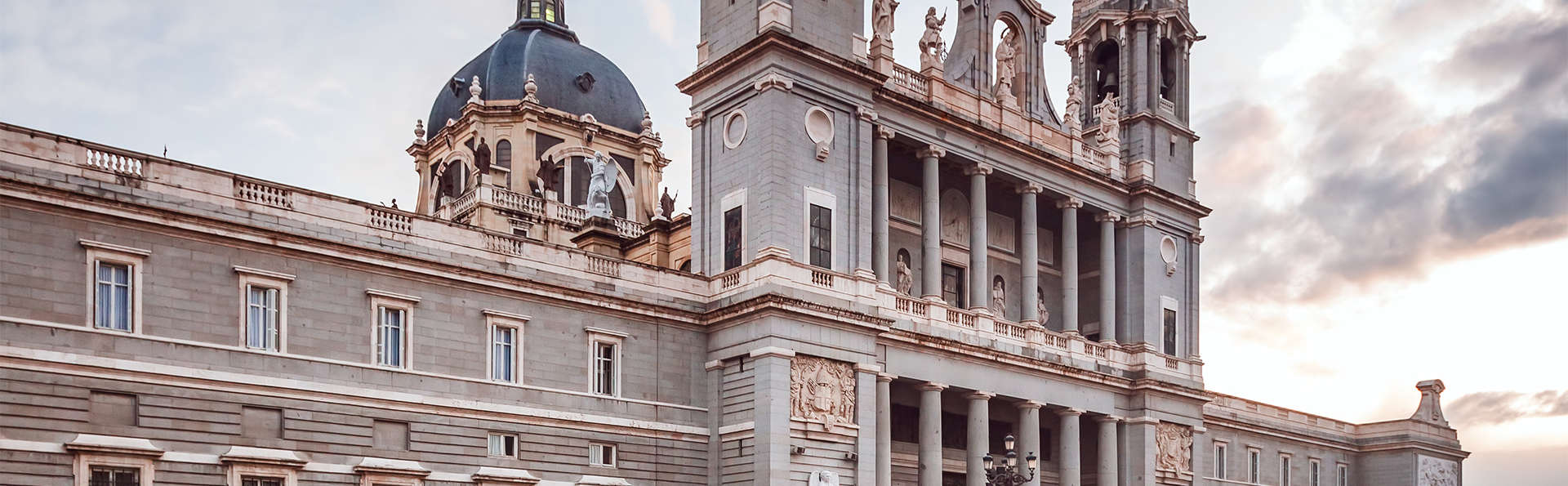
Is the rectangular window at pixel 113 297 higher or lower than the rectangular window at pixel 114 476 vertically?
higher

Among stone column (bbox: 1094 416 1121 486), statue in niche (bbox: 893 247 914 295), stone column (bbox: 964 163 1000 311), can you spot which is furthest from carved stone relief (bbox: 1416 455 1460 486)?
statue in niche (bbox: 893 247 914 295)

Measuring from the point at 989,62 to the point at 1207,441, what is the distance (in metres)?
18.9

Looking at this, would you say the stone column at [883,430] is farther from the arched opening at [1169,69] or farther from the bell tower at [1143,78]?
the arched opening at [1169,69]

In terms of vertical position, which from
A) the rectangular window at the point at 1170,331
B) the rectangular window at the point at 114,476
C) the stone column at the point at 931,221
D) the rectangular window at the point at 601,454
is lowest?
the rectangular window at the point at 114,476

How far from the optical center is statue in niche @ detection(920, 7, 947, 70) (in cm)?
4591

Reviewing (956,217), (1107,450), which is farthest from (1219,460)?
(956,217)

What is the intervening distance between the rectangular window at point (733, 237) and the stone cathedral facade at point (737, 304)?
8cm

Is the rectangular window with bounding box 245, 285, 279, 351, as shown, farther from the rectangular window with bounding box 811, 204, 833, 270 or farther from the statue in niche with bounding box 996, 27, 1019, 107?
the statue in niche with bounding box 996, 27, 1019, 107

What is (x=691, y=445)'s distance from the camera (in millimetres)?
38562

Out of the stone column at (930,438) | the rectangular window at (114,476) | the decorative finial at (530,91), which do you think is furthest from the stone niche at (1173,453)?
the decorative finial at (530,91)

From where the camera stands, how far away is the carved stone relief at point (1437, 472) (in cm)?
6850

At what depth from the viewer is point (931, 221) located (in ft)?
147

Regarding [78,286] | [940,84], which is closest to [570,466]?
[78,286]

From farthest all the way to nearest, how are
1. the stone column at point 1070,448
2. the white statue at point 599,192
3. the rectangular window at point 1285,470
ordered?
the white statue at point 599,192, the rectangular window at point 1285,470, the stone column at point 1070,448
